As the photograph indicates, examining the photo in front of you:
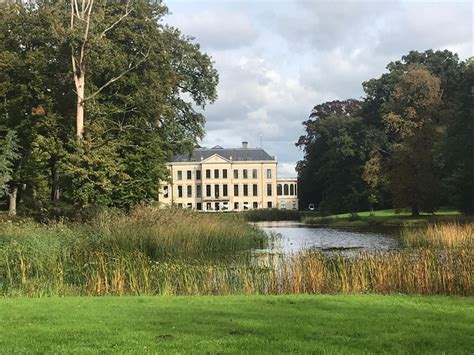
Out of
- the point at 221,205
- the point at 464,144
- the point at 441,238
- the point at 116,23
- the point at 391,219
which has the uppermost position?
the point at 116,23

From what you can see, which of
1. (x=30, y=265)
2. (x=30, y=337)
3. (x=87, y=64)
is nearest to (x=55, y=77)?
(x=87, y=64)

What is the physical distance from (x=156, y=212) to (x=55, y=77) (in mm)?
11800

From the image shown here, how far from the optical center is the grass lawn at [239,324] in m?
5.68

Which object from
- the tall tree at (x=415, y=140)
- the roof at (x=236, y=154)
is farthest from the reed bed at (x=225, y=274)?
the roof at (x=236, y=154)

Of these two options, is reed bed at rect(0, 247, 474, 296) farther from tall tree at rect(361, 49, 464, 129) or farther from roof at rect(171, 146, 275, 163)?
roof at rect(171, 146, 275, 163)

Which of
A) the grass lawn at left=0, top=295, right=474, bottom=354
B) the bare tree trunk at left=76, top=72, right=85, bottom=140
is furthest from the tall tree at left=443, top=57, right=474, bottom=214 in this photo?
the grass lawn at left=0, top=295, right=474, bottom=354

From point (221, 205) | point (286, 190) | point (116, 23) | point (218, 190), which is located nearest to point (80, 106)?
Result: point (116, 23)

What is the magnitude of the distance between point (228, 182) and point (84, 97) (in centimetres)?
6592

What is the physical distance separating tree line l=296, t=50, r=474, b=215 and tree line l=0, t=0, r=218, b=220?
1961 centimetres

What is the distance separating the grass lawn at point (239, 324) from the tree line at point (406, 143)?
31.1 metres

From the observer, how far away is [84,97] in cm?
3000

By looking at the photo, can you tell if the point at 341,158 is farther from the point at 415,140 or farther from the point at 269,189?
the point at 269,189

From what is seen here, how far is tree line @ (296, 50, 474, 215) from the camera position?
129ft

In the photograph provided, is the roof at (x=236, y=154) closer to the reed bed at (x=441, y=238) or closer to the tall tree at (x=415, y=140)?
the tall tree at (x=415, y=140)
